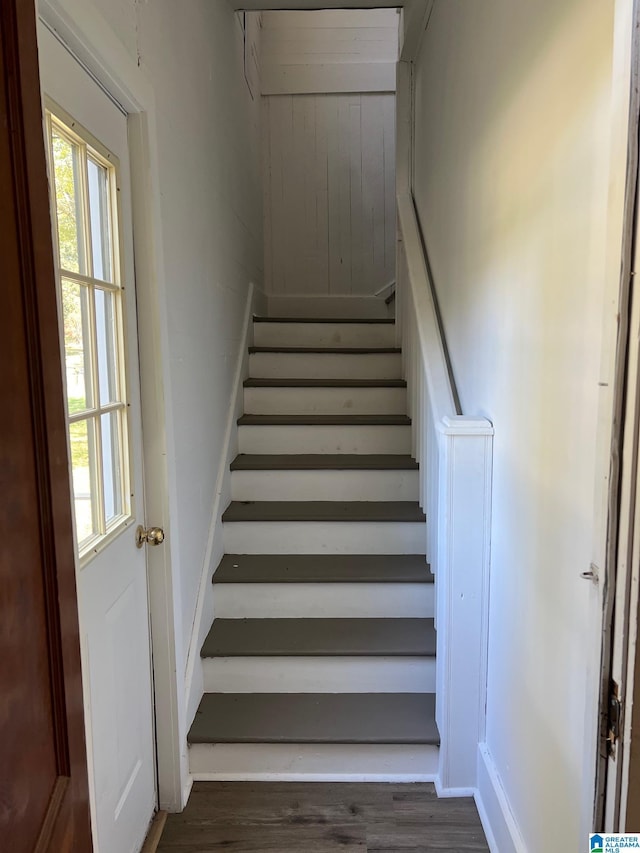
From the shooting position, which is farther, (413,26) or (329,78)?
(329,78)

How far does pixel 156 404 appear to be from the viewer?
1.52 meters

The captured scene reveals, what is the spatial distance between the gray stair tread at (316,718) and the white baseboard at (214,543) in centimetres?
8

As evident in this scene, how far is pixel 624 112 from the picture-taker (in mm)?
638

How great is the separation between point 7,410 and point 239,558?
68.6 inches

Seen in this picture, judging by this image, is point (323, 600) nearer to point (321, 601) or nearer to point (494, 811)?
point (321, 601)

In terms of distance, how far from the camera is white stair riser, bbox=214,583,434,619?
209cm

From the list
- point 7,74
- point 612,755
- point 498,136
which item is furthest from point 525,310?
point 7,74

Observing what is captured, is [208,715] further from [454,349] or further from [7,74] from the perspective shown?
[7,74]

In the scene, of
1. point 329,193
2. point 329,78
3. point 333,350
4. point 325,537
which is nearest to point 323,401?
point 333,350

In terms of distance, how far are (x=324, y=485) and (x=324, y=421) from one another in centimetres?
33

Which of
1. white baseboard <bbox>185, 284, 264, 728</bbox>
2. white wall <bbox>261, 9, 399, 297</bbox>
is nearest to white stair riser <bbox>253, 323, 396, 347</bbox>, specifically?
white baseboard <bbox>185, 284, 264, 728</bbox>

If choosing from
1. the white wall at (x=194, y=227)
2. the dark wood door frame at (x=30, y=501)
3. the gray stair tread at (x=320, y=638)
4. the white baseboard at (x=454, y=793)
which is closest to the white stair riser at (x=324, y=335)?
the white wall at (x=194, y=227)

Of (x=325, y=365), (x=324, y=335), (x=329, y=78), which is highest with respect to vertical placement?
(x=329, y=78)

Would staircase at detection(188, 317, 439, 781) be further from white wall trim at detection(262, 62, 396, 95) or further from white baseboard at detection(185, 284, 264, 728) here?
white wall trim at detection(262, 62, 396, 95)
